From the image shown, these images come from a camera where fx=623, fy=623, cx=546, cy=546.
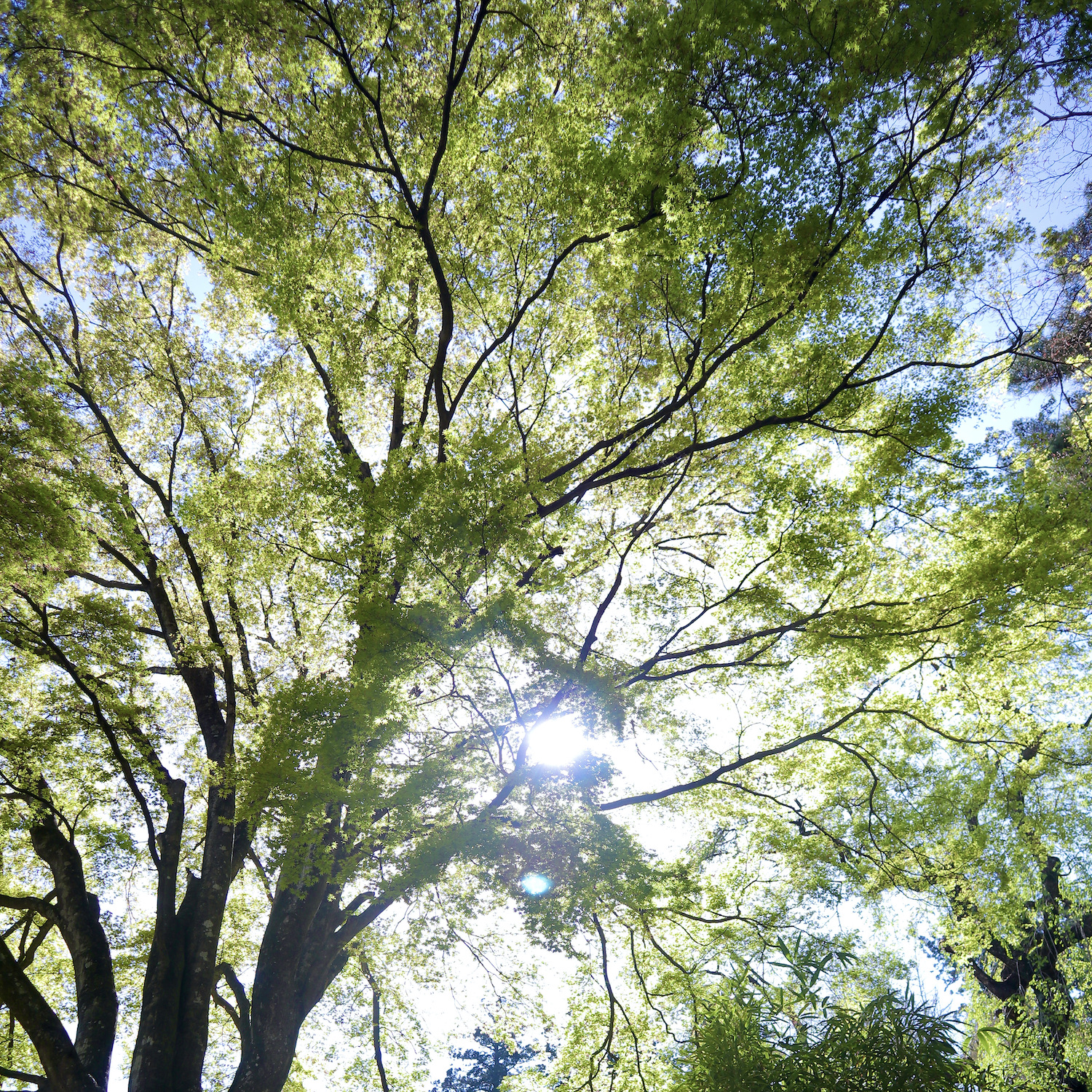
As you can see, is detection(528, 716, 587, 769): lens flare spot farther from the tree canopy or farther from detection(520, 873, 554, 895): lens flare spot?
detection(520, 873, 554, 895): lens flare spot

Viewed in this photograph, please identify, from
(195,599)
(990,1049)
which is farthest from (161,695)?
(990,1049)

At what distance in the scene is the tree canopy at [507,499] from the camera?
16.6 ft

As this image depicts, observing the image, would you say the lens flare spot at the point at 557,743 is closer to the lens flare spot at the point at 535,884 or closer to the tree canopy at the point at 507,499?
the tree canopy at the point at 507,499

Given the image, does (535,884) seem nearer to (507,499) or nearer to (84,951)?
(507,499)

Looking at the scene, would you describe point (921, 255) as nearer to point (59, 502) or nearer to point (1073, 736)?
point (1073, 736)

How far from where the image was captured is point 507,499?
489 centimetres

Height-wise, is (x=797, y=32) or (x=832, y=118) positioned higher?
(x=797, y=32)

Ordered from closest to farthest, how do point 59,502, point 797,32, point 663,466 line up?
point 797,32 → point 59,502 → point 663,466

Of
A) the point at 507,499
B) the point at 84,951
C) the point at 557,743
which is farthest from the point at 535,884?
the point at 84,951

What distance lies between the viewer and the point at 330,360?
6.25 m

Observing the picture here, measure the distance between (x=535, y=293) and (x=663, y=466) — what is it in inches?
90.3

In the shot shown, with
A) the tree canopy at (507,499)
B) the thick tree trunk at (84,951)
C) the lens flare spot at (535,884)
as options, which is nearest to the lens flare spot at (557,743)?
the tree canopy at (507,499)

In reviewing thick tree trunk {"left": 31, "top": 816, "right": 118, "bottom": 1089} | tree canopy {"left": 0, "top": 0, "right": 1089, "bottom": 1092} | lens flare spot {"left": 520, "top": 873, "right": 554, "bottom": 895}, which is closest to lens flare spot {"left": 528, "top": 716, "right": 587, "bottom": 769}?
tree canopy {"left": 0, "top": 0, "right": 1089, "bottom": 1092}

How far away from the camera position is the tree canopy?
507 cm
